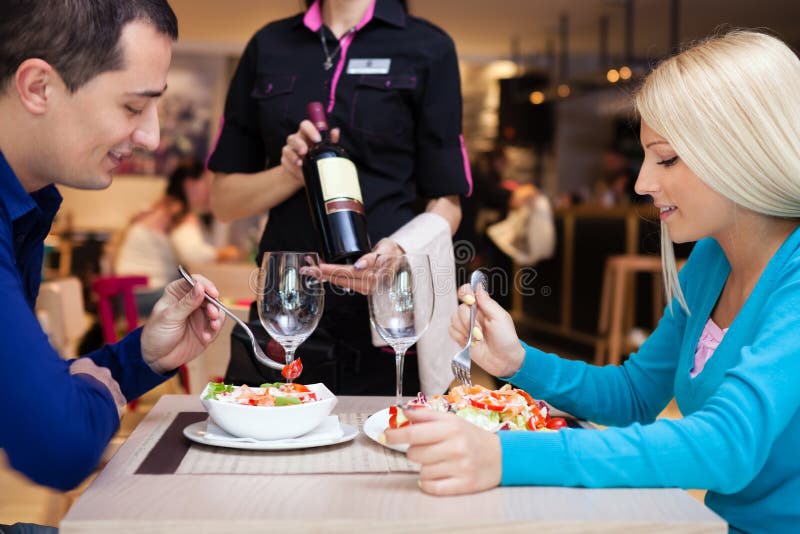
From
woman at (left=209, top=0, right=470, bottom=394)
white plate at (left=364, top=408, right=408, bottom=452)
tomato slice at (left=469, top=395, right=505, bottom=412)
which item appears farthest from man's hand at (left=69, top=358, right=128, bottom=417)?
woman at (left=209, top=0, right=470, bottom=394)

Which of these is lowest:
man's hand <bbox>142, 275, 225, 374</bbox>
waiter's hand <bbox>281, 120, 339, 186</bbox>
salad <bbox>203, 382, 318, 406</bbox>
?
salad <bbox>203, 382, 318, 406</bbox>

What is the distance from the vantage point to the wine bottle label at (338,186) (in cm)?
162

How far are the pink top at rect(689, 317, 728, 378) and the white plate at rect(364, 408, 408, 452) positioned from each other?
0.50 meters

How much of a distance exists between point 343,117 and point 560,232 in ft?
21.2

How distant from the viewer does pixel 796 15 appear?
8.57 metres

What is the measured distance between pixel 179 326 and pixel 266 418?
29cm

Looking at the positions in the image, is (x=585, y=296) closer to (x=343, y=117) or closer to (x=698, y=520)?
(x=343, y=117)

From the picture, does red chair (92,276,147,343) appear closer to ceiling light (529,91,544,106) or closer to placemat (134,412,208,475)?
placemat (134,412,208,475)

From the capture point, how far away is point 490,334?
143 centimetres

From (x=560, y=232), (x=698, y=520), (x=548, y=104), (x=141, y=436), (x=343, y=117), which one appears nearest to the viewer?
(x=698, y=520)

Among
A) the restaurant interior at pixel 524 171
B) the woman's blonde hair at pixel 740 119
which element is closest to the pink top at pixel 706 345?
the woman's blonde hair at pixel 740 119

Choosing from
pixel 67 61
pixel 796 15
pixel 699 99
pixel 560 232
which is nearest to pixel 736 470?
pixel 699 99

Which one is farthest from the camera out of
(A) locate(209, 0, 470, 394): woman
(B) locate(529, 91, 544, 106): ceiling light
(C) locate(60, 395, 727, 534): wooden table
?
(B) locate(529, 91, 544, 106): ceiling light

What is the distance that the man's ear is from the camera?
1092mm
